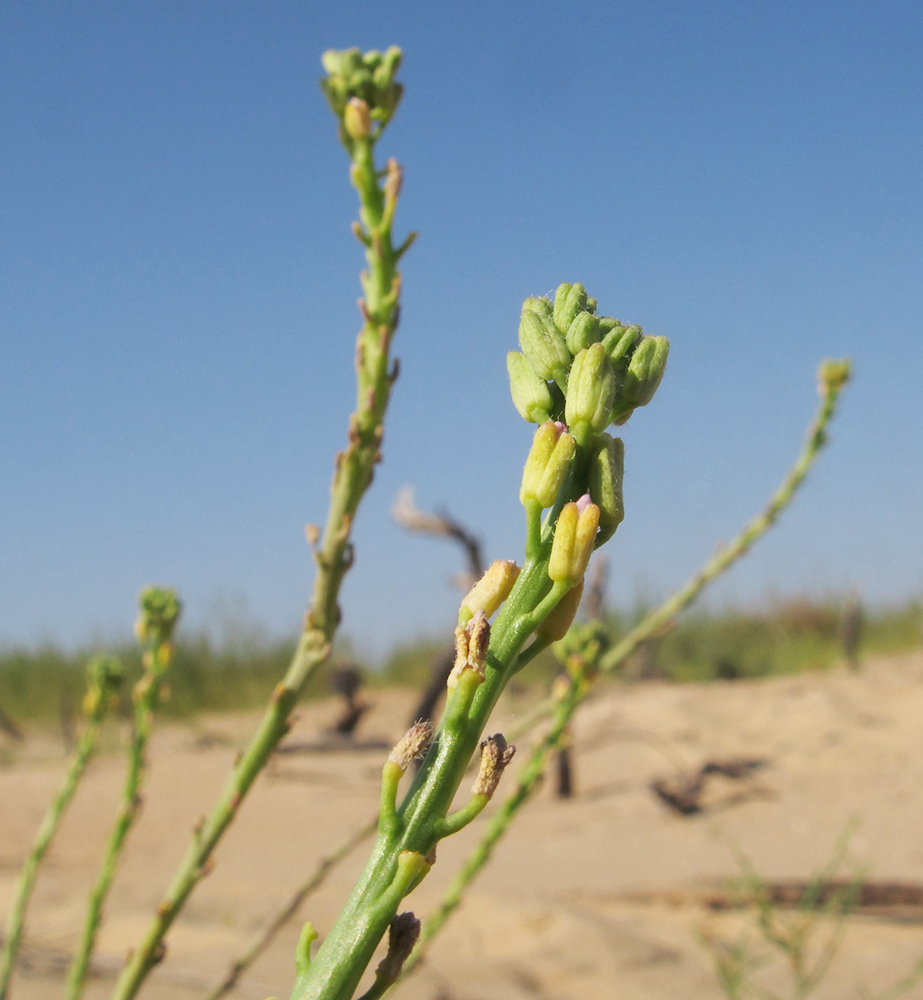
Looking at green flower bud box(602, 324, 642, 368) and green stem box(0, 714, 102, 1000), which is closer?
green flower bud box(602, 324, 642, 368)

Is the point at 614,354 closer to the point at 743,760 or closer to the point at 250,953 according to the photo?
the point at 250,953

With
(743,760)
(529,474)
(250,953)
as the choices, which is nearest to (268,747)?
(250,953)

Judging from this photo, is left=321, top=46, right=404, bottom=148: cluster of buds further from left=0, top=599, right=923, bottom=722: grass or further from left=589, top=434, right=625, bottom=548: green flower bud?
left=0, top=599, right=923, bottom=722: grass

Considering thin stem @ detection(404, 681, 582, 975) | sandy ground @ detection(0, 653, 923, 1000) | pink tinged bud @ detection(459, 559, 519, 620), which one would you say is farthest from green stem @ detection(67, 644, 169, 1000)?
sandy ground @ detection(0, 653, 923, 1000)

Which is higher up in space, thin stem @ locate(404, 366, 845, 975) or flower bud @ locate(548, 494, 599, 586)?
flower bud @ locate(548, 494, 599, 586)

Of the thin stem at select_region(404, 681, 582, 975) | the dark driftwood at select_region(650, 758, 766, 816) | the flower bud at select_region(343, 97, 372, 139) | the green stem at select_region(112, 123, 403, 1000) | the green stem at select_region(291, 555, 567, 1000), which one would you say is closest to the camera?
the green stem at select_region(291, 555, 567, 1000)

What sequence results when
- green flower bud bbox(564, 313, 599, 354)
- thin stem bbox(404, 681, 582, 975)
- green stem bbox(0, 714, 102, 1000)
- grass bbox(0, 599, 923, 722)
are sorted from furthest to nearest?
grass bbox(0, 599, 923, 722) < green stem bbox(0, 714, 102, 1000) < thin stem bbox(404, 681, 582, 975) < green flower bud bbox(564, 313, 599, 354)

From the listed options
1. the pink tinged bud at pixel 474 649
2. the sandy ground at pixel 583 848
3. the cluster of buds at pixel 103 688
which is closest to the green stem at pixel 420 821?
the pink tinged bud at pixel 474 649

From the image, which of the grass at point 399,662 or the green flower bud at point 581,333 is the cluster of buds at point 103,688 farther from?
the grass at point 399,662
